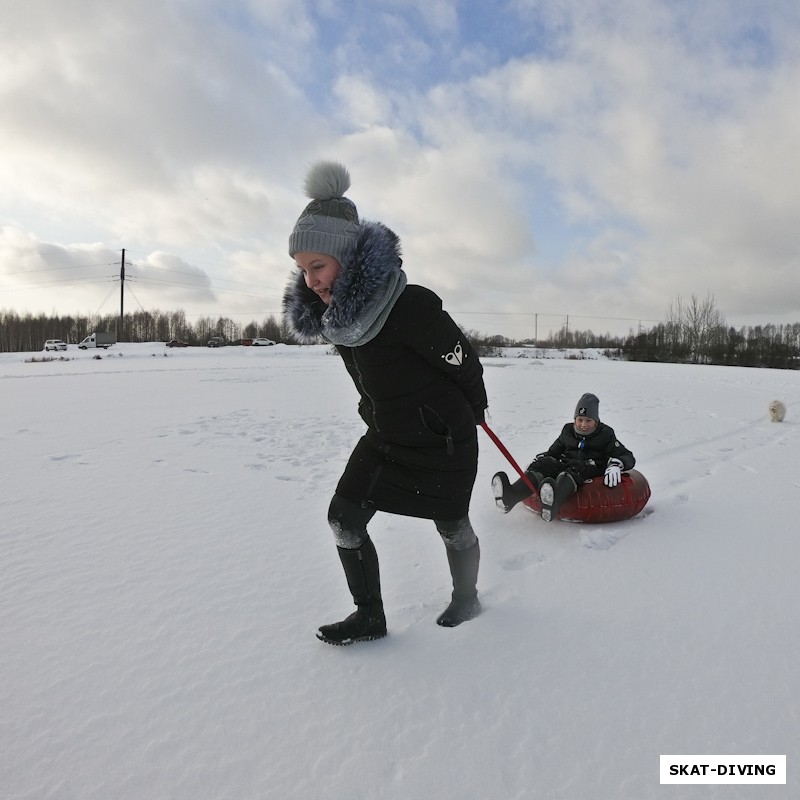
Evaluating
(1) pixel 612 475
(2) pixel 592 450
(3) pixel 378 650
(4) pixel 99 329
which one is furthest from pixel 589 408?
(4) pixel 99 329

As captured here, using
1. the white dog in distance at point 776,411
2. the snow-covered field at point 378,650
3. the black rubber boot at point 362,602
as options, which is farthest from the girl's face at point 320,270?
the white dog in distance at point 776,411

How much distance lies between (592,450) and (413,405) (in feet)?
7.84

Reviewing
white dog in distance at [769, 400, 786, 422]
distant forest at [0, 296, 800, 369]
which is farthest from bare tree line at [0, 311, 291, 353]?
white dog in distance at [769, 400, 786, 422]

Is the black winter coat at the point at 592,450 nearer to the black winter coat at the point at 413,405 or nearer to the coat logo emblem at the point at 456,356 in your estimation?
the black winter coat at the point at 413,405

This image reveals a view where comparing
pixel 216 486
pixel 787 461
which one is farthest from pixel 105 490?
pixel 787 461

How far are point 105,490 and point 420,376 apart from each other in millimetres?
3263

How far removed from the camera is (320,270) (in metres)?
2.14

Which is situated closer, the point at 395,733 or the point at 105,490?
the point at 395,733

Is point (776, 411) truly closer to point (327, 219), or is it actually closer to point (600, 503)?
point (600, 503)

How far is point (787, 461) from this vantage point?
5.50 meters

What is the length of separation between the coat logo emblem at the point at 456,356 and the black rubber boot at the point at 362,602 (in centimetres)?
82

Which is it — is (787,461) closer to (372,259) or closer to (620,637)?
(620,637)

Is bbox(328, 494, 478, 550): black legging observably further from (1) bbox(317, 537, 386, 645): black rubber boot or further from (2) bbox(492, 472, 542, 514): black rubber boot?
(2) bbox(492, 472, 542, 514): black rubber boot

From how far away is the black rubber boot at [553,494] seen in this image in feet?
11.3
